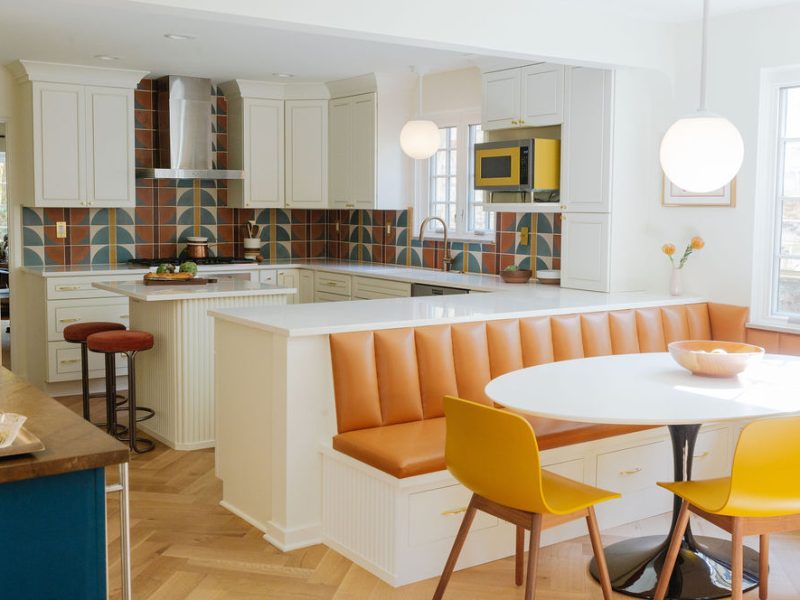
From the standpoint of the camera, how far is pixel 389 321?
386cm

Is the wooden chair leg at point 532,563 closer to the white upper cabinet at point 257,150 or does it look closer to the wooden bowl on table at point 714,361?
the wooden bowl on table at point 714,361

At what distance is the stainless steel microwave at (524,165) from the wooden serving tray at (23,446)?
379 cm

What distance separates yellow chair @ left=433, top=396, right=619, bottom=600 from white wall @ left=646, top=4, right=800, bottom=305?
2455 millimetres

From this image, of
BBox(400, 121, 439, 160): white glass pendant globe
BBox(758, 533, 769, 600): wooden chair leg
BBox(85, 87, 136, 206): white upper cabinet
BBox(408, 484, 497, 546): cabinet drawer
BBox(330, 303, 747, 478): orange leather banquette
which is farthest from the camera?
BBox(85, 87, 136, 206): white upper cabinet

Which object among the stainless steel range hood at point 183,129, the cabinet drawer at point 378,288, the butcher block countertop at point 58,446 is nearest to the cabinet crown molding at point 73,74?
the stainless steel range hood at point 183,129

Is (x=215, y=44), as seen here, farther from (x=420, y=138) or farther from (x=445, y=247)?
(x=445, y=247)

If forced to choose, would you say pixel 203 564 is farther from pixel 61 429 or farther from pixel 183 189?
pixel 183 189

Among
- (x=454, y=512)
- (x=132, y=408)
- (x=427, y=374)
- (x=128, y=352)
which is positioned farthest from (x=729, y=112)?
(x=132, y=408)

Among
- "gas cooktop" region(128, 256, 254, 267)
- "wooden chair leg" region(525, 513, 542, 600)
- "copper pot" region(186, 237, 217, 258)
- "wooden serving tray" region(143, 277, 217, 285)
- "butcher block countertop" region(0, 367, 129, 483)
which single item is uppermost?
"copper pot" region(186, 237, 217, 258)

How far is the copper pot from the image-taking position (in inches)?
294

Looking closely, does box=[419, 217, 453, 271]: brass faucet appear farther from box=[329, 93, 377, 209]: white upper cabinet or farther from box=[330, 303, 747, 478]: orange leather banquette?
box=[330, 303, 747, 478]: orange leather banquette

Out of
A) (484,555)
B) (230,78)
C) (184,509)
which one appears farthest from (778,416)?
(230,78)

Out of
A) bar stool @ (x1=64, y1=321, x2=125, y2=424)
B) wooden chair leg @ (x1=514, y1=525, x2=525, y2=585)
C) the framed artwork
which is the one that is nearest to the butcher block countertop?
wooden chair leg @ (x1=514, y1=525, x2=525, y2=585)

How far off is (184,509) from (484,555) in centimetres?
142
